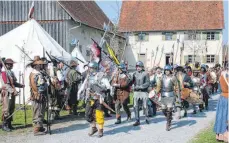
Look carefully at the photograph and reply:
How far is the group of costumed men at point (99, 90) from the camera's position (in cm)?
885

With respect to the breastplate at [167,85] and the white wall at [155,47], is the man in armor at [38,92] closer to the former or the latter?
the breastplate at [167,85]

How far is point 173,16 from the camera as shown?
41969 mm

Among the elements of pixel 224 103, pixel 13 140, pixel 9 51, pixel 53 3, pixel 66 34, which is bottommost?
pixel 13 140

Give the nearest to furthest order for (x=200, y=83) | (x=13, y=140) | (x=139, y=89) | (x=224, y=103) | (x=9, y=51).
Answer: (x=224, y=103) < (x=13, y=140) < (x=139, y=89) < (x=200, y=83) < (x=9, y=51)

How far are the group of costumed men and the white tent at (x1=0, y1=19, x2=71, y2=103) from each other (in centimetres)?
159

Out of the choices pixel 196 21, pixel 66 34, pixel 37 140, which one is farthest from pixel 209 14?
pixel 37 140

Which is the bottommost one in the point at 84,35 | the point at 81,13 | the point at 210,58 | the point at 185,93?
the point at 185,93

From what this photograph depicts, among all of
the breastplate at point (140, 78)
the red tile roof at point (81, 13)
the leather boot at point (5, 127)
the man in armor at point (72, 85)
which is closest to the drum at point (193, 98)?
the breastplate at point (140, 78)

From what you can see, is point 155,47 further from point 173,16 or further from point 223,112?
point 223,112

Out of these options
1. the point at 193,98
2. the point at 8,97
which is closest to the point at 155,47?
the point at 193,98

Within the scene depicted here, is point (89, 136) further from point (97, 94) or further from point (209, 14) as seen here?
point (209, 14)

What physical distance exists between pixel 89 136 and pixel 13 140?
176 cm

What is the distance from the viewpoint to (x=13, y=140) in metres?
8.34

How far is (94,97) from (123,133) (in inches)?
48.5
